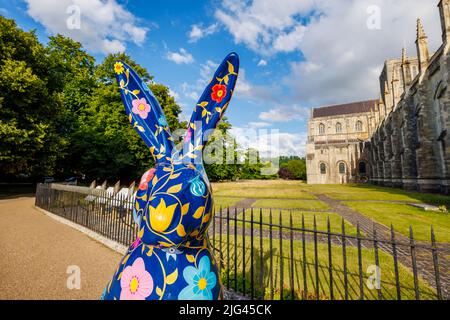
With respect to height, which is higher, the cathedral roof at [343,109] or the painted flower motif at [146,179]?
the cathedral roof at [343,109]

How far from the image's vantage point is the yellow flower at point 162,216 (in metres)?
1.30

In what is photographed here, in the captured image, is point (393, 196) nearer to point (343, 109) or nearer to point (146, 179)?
point (146, 179)

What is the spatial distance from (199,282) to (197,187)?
641 millimetres

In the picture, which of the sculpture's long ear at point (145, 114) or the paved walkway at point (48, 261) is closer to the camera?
the sculpture's long ear at point (145, 114)

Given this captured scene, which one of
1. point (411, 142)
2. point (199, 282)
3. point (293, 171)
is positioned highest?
point (411, 142)

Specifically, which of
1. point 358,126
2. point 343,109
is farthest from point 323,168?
point 343,109

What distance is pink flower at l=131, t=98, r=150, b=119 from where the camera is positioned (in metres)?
1.76

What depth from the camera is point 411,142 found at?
21.3 metres

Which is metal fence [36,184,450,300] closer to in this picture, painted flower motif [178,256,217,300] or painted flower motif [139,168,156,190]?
painted flower motif [178,256,217,300]

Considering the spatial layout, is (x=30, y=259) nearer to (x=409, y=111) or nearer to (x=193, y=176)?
(x=193, y=176)

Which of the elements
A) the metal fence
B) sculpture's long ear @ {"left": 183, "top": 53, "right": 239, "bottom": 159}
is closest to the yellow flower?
sculpture's long ear @ {"left": 183, "top": 53, "right": 239, "bottom": 159}

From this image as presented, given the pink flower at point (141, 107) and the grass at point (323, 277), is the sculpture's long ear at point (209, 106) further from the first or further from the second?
the grass at point (323, 277)

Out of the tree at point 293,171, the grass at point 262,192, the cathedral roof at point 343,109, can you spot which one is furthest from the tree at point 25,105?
the tree at point 293,171
